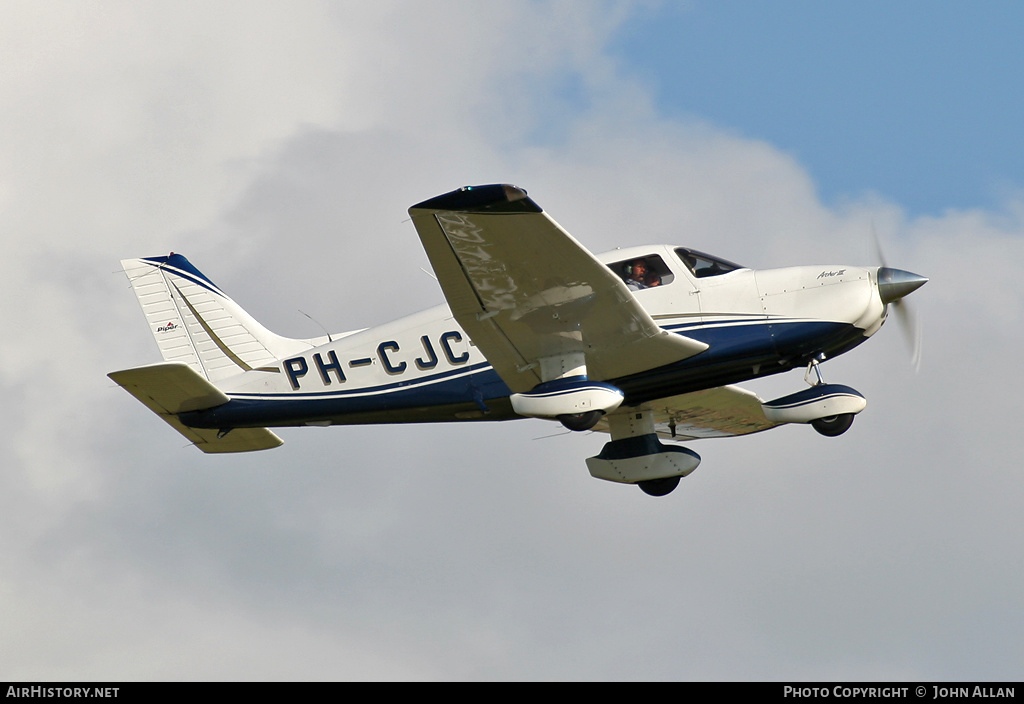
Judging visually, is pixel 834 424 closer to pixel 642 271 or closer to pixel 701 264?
pixel 701 264

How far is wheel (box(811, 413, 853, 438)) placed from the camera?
1458cm

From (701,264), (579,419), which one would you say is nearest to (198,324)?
(579,419)

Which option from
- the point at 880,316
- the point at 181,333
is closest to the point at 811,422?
the point at 880,316

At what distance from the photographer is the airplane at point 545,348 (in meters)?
13.2

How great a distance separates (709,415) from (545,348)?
503 cm

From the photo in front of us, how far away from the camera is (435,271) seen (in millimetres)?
13250

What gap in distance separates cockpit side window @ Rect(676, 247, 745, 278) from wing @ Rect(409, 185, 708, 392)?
3.16 ft

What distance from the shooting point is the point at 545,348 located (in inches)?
574

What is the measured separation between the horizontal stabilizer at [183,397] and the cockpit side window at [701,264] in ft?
20.9

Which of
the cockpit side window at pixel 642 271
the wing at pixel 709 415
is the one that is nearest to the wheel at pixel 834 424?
the cockpit side window at pixel 642 271

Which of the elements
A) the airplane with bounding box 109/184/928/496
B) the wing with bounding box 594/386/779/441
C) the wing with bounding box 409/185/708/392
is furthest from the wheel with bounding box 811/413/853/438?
the wing with bounding box 594/386/779/441
